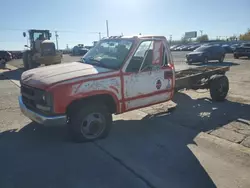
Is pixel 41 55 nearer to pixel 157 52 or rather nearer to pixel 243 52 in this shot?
pixel 157 52

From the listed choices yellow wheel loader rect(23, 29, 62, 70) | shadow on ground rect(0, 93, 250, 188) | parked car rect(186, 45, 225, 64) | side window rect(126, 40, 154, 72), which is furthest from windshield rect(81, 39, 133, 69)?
parked car rect(186, 45, 225, 64)

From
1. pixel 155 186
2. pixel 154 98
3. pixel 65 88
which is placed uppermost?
pixel 65 88

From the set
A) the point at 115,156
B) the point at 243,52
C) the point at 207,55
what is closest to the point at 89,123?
the point at 115,156

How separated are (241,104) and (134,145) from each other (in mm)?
4410

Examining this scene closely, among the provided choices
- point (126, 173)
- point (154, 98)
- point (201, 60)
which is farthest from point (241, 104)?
point (201, 60)

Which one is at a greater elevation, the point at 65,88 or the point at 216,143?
the point at 65,88

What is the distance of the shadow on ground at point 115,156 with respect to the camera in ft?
11.9

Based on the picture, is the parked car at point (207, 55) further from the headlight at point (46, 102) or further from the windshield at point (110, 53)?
the headlight at point (46, 102)

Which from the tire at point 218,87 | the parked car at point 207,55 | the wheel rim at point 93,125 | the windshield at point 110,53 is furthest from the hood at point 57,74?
the parked car at point 207,55

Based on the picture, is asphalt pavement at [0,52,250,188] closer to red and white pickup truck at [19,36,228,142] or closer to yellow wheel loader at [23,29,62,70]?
red and white pickup truck at [19,36,228,142]

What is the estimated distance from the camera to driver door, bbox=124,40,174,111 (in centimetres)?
526

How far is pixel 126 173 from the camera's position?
381cm

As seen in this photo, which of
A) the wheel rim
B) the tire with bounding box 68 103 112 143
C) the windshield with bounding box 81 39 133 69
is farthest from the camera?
the windshield with bounding box 81 39 133 69

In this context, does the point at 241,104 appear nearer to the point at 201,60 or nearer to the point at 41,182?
the point at 41,182
